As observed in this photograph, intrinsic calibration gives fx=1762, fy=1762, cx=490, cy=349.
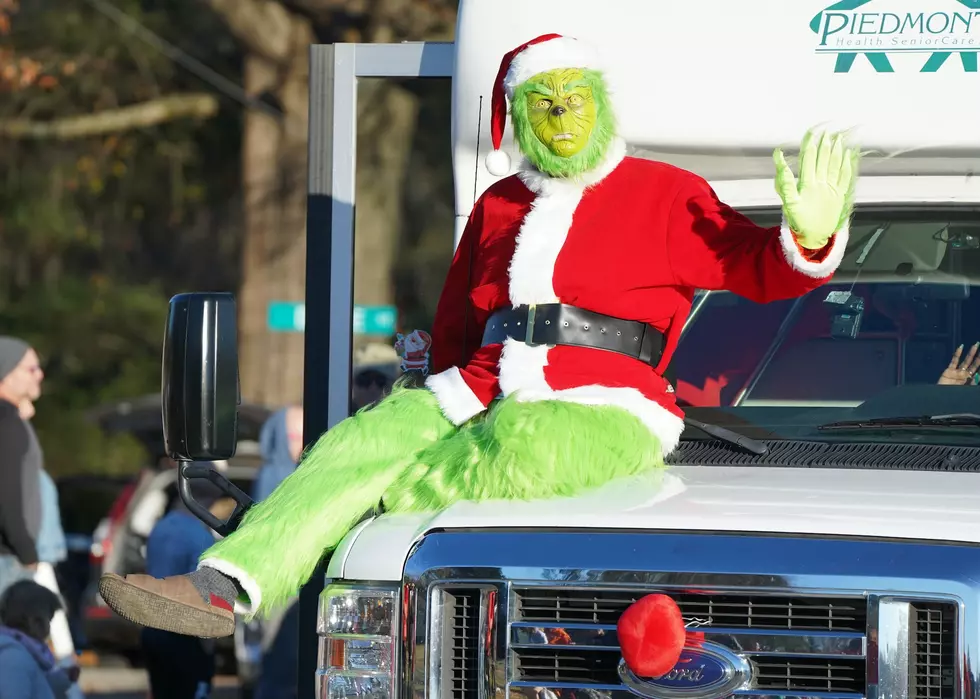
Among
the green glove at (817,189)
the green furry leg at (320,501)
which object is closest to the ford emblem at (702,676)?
the green furry leg at (320,501)

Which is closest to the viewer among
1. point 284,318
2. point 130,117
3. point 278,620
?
point 278,620

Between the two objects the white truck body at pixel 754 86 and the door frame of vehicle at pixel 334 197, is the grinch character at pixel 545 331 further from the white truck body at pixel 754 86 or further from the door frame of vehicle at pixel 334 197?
the door frame of vehicle at pixel 334 197

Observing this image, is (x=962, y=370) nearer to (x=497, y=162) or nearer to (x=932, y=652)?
(x=932, y=652)

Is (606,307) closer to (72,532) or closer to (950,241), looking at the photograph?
(950,241)

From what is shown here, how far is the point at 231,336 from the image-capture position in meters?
3.95

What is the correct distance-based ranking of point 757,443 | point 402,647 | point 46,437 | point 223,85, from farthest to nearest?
1. point 46,437
2. point 223,85
3. point 757,443
4. point 402,647

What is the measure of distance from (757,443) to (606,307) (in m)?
0.49

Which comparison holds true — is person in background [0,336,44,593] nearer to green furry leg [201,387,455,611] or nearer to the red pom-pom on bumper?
green furry leg [201,387,455,611]

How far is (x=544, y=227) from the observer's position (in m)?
4.19

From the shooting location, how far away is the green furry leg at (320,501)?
3.75 metres

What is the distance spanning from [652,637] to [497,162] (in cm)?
163

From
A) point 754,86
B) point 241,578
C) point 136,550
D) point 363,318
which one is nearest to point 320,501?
point 241,578

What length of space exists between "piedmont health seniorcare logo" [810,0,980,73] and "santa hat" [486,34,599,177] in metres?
0.63

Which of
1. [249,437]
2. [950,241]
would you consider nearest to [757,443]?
[950,241]
